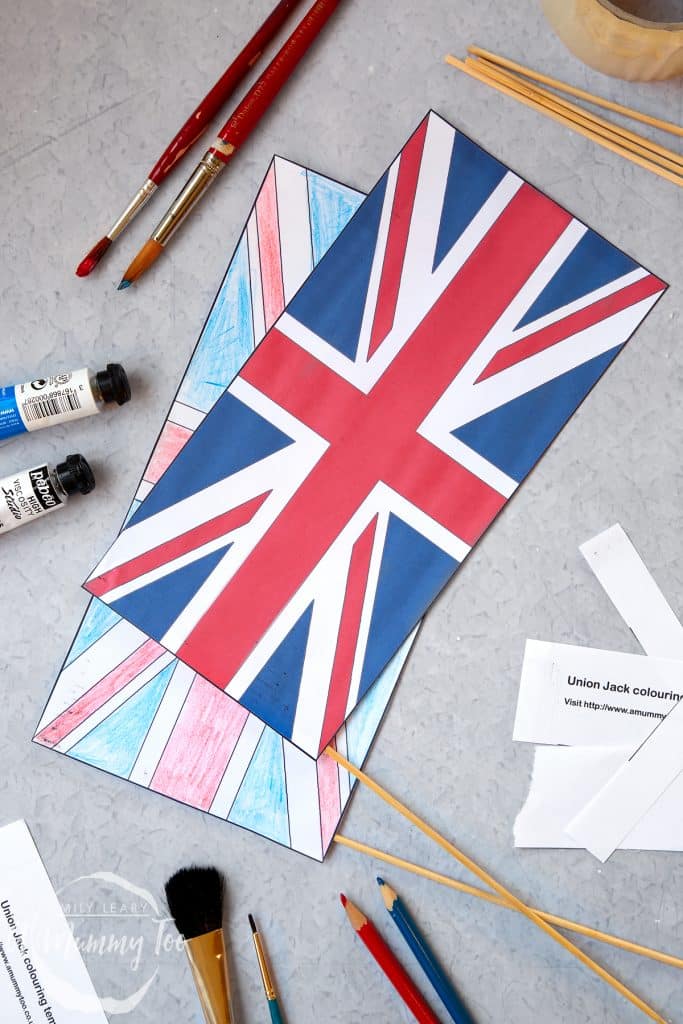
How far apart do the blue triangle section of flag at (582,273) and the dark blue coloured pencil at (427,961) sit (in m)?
0.45

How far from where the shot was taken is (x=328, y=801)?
0.69 m

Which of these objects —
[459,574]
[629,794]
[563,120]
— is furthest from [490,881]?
[563,120]

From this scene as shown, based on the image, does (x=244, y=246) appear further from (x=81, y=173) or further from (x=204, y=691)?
(x=204, y=691)

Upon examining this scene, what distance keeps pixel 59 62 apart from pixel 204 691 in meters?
0.51

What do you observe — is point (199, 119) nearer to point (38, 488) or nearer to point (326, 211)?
point (326, 211)

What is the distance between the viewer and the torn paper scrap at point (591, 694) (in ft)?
2.24

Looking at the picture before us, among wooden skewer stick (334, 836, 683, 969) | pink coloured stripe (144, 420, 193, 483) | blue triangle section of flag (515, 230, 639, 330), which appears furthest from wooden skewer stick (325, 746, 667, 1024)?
blue triangle section of flag (515, 230, 639, 330)

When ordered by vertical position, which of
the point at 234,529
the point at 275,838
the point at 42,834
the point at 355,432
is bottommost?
the point at 42,834

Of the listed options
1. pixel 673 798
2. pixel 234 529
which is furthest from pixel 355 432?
pixel 673 798

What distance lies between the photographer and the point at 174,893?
27.0 inches

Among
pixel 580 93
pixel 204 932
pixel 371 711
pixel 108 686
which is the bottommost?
pixel 204 932

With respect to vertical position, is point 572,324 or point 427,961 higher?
point 572,324

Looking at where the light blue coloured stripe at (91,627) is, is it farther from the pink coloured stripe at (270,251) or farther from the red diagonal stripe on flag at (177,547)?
the pink coloured stripe at (270,251)

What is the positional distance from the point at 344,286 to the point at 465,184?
12cm
